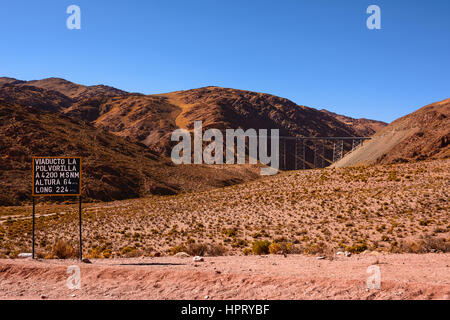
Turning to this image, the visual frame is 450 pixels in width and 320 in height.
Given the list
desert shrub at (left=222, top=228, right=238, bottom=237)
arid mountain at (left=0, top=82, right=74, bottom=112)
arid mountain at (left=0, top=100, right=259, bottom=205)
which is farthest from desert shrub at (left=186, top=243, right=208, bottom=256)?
arid mountain at (left=0, top=82, right=74, bottom=112)

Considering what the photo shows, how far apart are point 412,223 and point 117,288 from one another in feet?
61.7

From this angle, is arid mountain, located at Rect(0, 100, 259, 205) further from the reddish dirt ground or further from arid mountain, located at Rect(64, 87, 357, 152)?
the reddish dirt ground

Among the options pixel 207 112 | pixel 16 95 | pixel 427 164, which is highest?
pixel 16 95

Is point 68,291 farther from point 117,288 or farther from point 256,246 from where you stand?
point 256,246

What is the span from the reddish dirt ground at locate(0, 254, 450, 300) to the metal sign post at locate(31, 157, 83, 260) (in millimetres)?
2928

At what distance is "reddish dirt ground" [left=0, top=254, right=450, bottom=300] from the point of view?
687 centimetres

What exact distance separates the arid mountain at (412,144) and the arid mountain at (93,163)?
28.4 meters

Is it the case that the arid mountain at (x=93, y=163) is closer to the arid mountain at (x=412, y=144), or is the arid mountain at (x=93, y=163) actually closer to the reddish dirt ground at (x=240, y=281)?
the arid mountain at (x=412, y=144)

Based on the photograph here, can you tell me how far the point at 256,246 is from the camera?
46.9 ft

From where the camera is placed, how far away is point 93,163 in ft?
198

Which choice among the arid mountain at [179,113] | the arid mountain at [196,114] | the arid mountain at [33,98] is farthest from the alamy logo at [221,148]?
the arid mountain at [33,98]

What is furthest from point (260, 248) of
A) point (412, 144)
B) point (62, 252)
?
point (412, 144)
